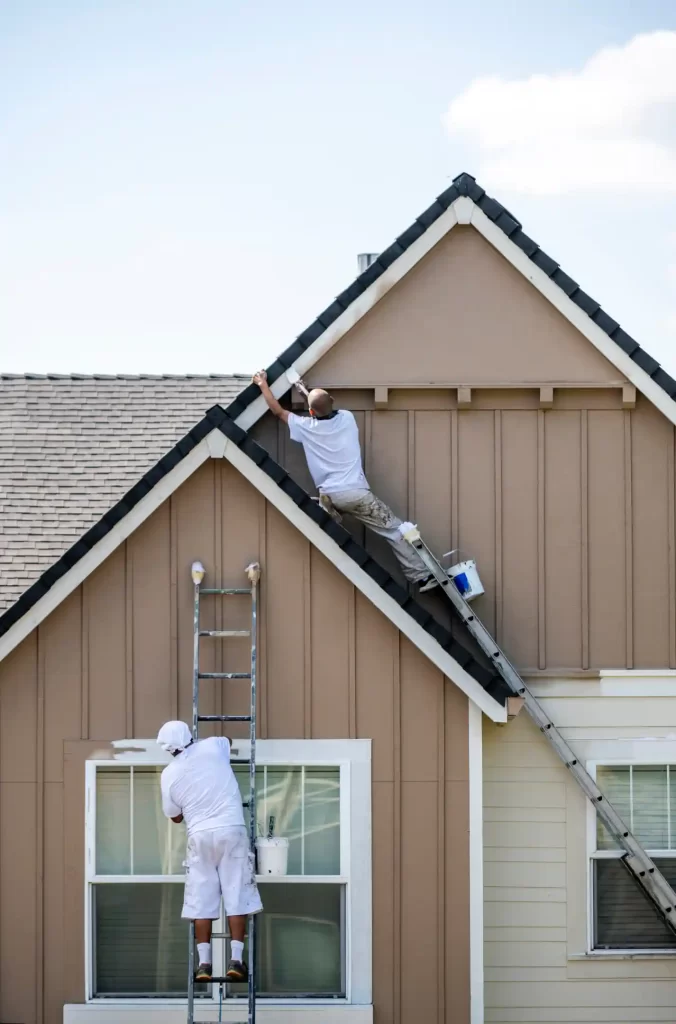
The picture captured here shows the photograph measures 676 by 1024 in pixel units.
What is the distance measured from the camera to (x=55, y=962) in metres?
8.47

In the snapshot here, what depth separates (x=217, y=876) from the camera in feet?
26.1

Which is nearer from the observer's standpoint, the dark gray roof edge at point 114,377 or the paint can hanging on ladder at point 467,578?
the paint can hanging on ladder at point 467,578

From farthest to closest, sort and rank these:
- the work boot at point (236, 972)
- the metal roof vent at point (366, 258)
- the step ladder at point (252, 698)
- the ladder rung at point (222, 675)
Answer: the metal roof vent at point (366, 258), the ladder rung at point (222, 675), the step ladder at point (252, 698), the work boot at point (236, 972)

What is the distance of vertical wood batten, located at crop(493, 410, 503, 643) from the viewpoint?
938cm

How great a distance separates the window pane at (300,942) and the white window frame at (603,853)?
1913 mm

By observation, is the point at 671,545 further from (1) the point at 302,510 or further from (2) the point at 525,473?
(1) the point at 302,510

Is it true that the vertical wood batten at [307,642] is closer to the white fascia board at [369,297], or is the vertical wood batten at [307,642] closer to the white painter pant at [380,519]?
the white painter pant at [380,519]

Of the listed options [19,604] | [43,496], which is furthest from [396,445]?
[43,496]

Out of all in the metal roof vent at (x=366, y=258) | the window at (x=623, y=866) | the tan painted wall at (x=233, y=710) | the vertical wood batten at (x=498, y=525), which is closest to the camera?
the tan painted wall at (x=233, y=710)

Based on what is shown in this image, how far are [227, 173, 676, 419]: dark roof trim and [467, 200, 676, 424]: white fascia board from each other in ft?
0.10

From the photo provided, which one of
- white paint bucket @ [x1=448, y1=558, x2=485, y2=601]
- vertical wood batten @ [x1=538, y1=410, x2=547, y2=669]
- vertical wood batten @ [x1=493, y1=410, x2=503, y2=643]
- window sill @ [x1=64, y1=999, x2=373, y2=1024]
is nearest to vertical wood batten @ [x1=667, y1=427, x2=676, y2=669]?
vertical wood batten @ [x1=538, y1=410, x2=547, y2=669]

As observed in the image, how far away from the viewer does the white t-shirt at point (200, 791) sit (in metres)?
7.83

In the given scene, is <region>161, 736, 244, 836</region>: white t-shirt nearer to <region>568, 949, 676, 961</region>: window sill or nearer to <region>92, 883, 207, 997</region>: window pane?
<region>92, 883, 207, 997</region>: window pane

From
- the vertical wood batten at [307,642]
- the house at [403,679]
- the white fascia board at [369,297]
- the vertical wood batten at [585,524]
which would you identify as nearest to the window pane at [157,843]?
the house at [403,679]
